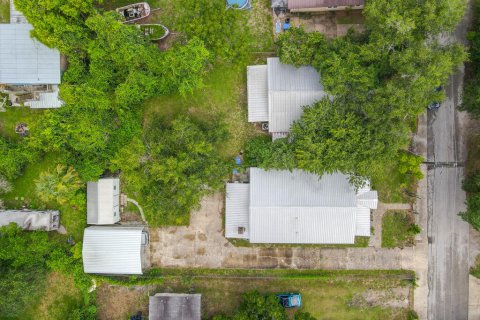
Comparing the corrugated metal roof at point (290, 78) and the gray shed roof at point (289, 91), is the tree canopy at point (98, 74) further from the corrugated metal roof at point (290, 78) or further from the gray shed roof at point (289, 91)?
the gray shed roof at point (289, 91)

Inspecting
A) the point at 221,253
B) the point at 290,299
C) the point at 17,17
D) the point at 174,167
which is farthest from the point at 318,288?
the point at 17,17

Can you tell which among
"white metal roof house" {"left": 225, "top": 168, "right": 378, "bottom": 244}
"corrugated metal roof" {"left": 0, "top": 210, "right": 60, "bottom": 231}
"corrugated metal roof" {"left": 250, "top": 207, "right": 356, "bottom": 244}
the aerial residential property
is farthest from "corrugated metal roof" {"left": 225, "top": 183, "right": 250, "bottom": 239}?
"corrugated metal roof" {"left": 0, "top": 210, "right": 60, "bottom": 231}

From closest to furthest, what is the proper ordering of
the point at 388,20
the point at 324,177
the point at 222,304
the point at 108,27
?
the point at 388,20 < the point at 108,27 < the point at 324,177 < the point at 222,304

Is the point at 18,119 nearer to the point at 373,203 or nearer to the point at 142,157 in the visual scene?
the point at 142,157

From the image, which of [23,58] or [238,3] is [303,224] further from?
[23,58]

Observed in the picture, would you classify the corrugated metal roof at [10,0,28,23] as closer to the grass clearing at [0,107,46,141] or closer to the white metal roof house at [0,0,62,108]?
the white metal roof house at [0,0,62,108]

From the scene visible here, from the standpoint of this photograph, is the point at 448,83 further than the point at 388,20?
Yes

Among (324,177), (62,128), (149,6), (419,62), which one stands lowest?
(324,177)

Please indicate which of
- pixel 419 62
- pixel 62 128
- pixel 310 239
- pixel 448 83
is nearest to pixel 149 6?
pixel 62 128
